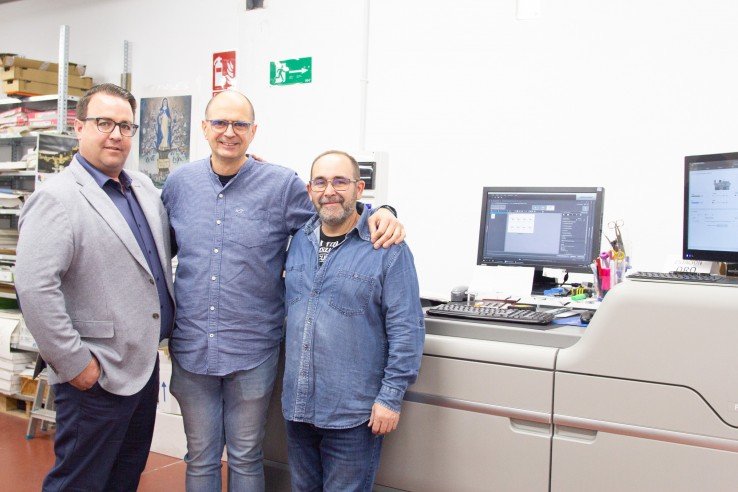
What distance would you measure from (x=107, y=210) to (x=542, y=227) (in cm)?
148

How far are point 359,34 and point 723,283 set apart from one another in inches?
101

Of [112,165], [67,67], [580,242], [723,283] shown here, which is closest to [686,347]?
[723,283]

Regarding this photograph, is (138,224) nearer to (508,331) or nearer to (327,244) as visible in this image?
(327,244)

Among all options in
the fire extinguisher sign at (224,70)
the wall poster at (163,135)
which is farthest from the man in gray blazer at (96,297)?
the wall poster at (163,135)

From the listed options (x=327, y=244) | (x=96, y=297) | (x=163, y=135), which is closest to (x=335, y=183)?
(x=327, y=244)

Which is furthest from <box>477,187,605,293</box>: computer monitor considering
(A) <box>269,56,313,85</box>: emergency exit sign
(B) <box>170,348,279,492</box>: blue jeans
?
(A) <box>269,56,313,85</box>: emergency exit sign

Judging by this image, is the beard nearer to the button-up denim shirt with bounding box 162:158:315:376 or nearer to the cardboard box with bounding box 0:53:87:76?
the button-up denim shirt with bounding box 162:158:315:376

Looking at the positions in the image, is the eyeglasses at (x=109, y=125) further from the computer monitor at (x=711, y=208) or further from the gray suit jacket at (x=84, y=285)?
the computer monitor at (x=711, y=208)

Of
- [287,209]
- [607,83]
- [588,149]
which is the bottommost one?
[287,209]

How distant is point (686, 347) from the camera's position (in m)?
1.71

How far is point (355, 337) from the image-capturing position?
6.11 ft

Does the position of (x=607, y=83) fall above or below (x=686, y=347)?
above

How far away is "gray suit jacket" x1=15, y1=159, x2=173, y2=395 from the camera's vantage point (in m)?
1.77

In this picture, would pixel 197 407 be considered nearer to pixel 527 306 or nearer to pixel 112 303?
pixel 112 303
